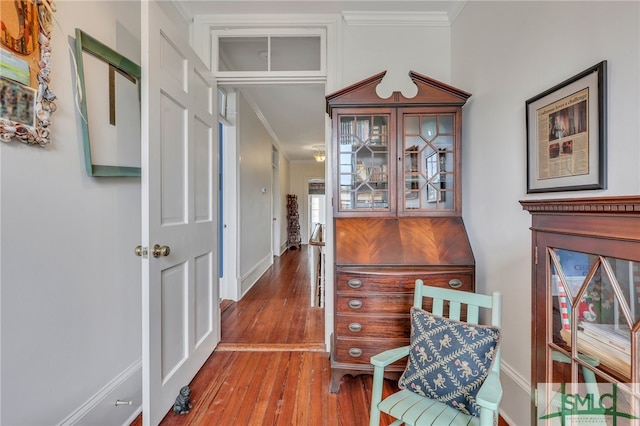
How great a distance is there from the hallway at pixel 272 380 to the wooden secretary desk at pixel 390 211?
0.59 feet

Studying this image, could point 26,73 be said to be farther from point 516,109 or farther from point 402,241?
point 516,109

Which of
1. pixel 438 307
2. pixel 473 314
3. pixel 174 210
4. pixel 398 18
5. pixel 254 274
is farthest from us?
pixel 254 274

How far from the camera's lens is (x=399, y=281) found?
5.73 feet

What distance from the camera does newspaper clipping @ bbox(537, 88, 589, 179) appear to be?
1.15m

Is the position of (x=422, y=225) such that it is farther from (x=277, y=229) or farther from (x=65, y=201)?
(x=277, y=229)

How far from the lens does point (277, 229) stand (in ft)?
23.2

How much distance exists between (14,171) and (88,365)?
914mm

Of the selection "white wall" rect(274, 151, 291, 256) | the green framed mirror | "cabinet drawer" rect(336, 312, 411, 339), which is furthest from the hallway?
"white wall" rect(274, 151, 291, 256)

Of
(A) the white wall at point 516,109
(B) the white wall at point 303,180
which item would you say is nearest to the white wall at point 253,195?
(A) the white wall at point 516,109

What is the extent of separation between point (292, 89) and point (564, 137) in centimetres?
310

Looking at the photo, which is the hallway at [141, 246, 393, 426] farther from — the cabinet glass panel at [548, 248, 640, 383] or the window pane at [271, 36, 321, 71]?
the window pane at [271, 36, 321, 71]

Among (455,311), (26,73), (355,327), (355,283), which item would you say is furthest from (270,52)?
(455,311)

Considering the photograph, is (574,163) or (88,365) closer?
(574,163)

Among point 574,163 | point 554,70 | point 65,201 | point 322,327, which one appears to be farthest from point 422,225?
point 65,201
